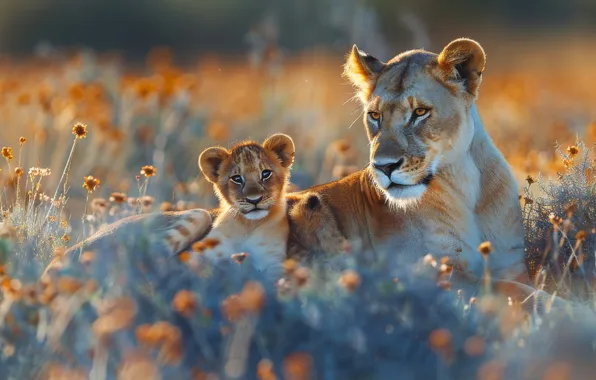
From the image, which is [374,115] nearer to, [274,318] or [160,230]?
[160,230]

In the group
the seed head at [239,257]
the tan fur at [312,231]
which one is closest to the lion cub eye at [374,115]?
the tan fur at [312,231]

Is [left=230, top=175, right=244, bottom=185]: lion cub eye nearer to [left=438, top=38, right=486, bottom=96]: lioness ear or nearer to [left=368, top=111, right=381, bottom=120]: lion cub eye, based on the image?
[left=368, top=111, right=381, bottom=120]: lion cub eye

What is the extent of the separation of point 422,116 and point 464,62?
0.40 m

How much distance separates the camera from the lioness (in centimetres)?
586

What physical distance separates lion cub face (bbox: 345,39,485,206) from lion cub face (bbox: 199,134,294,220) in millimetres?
571

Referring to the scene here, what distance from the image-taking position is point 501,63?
68.7 ft

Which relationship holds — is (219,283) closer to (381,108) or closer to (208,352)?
(208,352)

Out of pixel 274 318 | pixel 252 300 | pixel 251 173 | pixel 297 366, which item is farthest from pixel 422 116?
pixel 297 366

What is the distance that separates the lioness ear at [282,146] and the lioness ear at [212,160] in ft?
0.86

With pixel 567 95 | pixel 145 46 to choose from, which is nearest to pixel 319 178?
pixel 567 95

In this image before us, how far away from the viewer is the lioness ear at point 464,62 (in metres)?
5.90

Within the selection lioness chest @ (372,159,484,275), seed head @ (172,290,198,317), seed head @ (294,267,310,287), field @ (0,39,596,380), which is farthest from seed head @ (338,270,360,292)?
lioness chest @ (372,159,484,275)

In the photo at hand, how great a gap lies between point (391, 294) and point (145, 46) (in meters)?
19.4

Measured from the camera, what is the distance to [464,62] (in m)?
5.99
